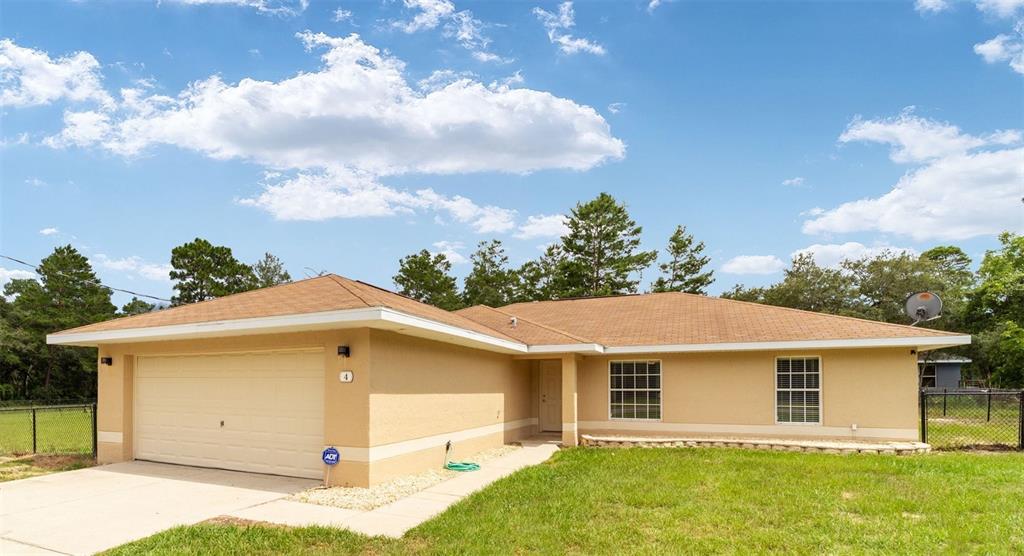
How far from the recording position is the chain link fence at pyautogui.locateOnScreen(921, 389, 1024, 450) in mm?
12648

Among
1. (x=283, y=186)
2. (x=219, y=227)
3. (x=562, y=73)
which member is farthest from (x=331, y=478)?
(x=219, y=227)

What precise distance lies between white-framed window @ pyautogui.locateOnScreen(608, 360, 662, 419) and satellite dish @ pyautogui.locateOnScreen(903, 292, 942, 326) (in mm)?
7075

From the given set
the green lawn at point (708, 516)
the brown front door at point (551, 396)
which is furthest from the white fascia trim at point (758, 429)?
the green lawn at point (708, 516)

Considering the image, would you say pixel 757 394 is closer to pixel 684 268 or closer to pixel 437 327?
pixel 437 327

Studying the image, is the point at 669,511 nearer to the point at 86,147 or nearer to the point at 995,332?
the point at 86,147

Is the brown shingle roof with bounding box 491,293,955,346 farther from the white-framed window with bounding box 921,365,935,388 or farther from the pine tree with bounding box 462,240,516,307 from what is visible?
the white-framed window with bounding box 921,365,935,388

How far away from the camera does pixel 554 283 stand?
40.6m

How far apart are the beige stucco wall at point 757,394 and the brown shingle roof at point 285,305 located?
14.8ft

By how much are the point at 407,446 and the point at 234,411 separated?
3105 millimetres

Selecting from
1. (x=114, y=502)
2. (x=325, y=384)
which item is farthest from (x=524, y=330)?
(x=114, y=502)

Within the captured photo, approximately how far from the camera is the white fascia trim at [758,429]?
12.6 metres

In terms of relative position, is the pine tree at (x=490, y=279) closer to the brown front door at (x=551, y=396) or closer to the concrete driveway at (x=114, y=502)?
the brown front door at (x=551, y=396)

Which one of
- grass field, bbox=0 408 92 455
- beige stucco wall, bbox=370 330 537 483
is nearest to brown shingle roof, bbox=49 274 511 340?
beige stucco wall, bbox=370 330 537 483

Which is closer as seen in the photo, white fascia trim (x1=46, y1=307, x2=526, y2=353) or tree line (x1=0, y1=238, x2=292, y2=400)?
white fascia trim (x1=46, y1=307, x2=526, y2=353)
